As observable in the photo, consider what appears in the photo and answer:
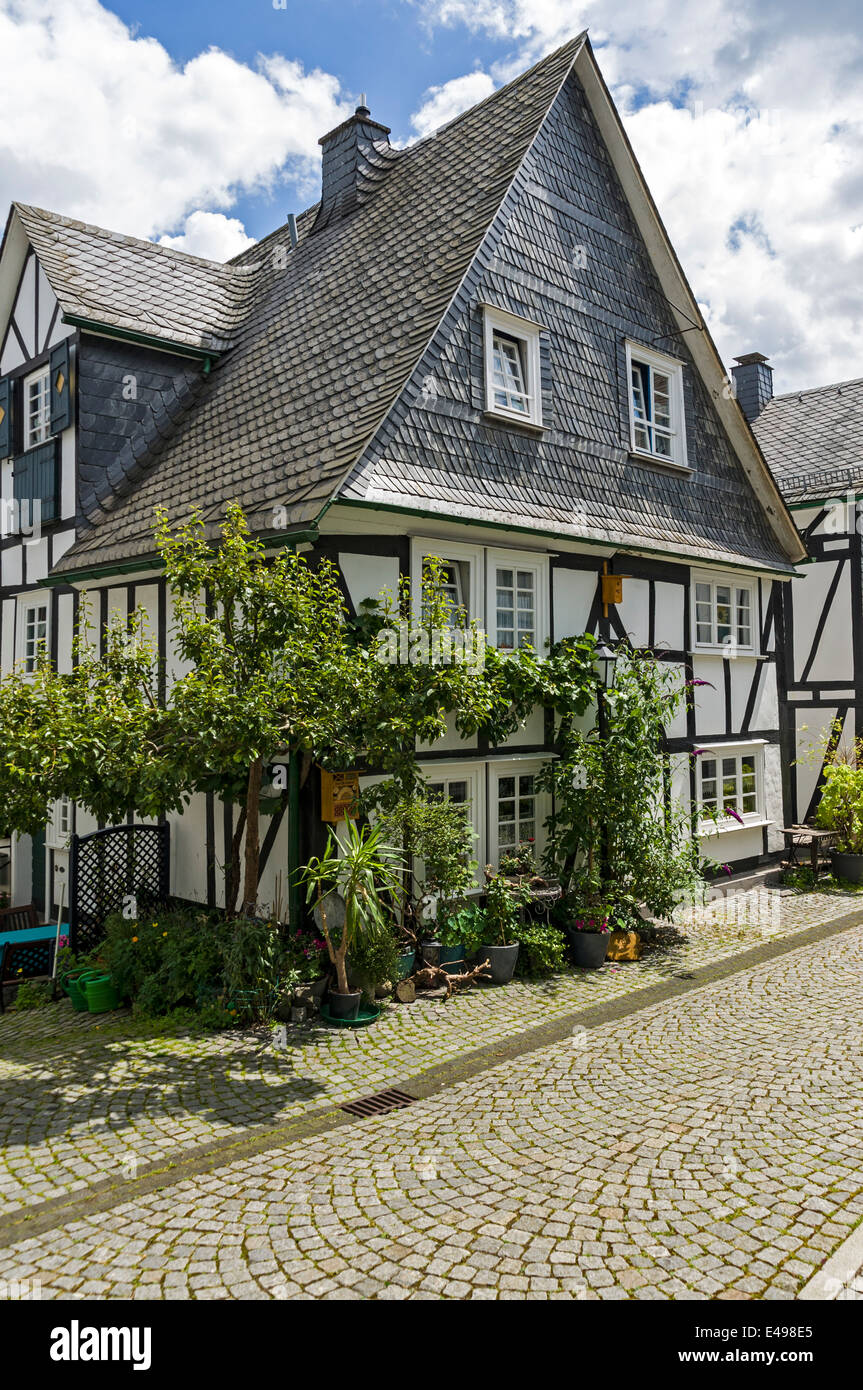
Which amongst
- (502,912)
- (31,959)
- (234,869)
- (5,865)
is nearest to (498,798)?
(502,912)

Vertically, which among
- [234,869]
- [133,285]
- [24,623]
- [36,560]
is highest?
[133,285]

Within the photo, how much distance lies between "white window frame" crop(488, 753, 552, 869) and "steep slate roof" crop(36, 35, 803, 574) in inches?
107

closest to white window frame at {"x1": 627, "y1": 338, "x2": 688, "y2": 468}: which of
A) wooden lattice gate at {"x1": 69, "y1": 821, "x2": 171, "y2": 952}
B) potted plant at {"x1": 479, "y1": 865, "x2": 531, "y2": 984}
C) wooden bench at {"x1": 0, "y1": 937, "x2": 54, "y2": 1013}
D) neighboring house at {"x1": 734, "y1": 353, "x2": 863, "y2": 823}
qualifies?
neighboring house at {"x1": 734, "y1": 353, "x2": 863, "y2": 823}

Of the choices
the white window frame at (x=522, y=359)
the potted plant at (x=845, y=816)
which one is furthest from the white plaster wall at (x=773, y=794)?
the white window frame at (x=522, y=359)

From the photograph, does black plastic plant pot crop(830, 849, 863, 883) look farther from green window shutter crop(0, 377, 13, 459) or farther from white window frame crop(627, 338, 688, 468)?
green window shutter crop(0, 377, 13, 459)

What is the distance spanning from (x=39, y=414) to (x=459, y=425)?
294 inches

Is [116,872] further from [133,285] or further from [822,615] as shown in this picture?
[822,615]

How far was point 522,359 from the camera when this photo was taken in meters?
11.6

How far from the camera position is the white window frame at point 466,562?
390 inches

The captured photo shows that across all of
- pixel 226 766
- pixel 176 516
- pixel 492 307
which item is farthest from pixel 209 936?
pixel 492 307

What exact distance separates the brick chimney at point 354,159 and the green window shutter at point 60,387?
468cm

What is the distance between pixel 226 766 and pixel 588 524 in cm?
588

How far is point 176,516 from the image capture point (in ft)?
36.2
